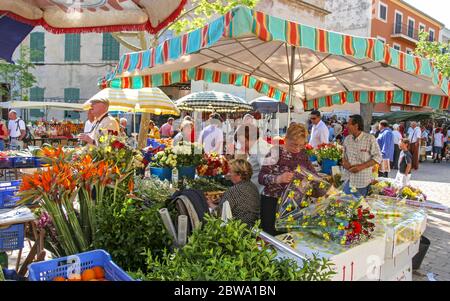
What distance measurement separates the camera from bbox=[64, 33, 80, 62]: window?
24734mm

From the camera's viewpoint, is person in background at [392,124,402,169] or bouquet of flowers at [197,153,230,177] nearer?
bouquet of flowers at [197,153,230,177]

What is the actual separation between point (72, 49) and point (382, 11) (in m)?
24.7

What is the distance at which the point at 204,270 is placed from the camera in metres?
1.86

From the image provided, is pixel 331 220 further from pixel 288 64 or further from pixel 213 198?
pixel 288 64

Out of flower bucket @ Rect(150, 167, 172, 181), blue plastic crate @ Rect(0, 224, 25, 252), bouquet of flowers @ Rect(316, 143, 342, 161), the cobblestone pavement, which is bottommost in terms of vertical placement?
the cobblestone pavement

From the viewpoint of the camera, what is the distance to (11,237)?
3.09 m

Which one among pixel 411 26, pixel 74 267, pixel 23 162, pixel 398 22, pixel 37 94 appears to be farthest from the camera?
pixel 411 26

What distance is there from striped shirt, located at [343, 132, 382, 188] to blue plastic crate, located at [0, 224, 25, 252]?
428cm

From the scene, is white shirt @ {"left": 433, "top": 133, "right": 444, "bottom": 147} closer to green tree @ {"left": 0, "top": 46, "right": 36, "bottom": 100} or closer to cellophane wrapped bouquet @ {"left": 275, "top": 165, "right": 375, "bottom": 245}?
cellophane wrapped bouquet @ {"left": 275, "top": 165, "right": 375, "bottom": 245}

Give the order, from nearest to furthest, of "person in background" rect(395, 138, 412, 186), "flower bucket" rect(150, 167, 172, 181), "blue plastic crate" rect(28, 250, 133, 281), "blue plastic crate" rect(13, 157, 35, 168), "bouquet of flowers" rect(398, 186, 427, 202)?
"blue plastic crate" rect(28, 250, 133, 281)
"flower bucket" rect(150, 167, 172, 181)
"bouquet of flowers" rect(398, 186, 427, 202)
"blue plastic crate" rect(13, 157, 35, 168)
"person in background" rect(395, 138, 412, 186)

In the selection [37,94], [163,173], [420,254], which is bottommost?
[420,254]

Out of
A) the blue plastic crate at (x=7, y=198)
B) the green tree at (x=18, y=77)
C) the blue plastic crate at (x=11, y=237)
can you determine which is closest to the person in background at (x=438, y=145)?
the blue plastic crate at (x=7, y=198)

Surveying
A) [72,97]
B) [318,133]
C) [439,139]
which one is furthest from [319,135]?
[72,97]

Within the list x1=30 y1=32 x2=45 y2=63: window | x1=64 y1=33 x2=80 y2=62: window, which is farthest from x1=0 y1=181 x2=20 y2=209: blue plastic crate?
x1=30 y1=32 x2=45 y2=63: window
